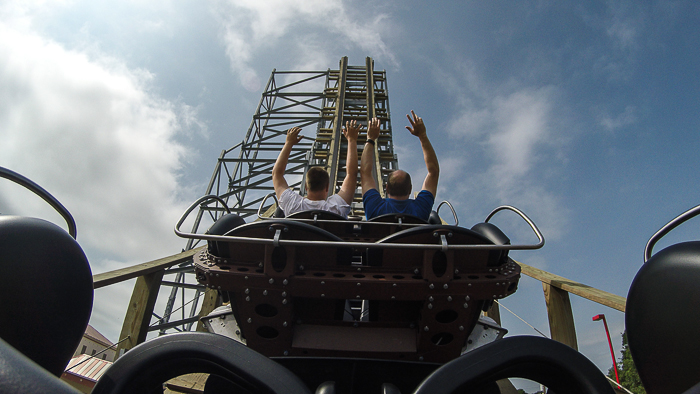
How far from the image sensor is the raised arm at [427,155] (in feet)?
8.06

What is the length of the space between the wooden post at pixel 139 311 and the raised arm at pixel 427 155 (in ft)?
5.78

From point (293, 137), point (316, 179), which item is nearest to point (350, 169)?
point (316, 179)

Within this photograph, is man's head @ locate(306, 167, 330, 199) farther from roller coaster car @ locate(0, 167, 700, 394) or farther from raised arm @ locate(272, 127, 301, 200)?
roller coaster car @ locate(0, 167, 700, 394)

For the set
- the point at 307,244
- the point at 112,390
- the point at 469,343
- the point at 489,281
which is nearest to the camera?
the point at 112,390

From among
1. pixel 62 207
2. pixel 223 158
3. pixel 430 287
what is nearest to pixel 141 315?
pixel 62 207

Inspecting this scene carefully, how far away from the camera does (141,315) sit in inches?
71.0

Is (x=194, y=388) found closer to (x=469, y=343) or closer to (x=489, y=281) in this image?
(x=469, y=343)

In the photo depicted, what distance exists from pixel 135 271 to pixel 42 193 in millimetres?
788

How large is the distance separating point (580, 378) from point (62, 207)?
1422 millimetres

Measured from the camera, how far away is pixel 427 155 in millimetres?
2559

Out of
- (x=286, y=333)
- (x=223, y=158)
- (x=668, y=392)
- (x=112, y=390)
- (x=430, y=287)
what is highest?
(x=223, y=158)

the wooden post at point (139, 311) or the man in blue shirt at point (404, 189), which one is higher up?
the man in blue shirt at point (404, 189)

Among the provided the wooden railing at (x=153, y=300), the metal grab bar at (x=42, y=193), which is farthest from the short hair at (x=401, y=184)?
the metal grab bar at (x=42, y=193)

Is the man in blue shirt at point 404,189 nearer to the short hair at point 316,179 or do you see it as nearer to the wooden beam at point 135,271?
the short hair at point 316,179
